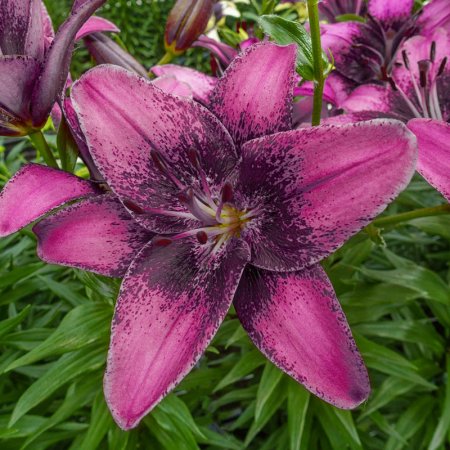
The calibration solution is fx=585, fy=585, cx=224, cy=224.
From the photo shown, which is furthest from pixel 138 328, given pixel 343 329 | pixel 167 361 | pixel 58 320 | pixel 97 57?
pixel 58 320

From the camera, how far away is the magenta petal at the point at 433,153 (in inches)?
14.3

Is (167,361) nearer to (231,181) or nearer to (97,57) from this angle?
(231,181)

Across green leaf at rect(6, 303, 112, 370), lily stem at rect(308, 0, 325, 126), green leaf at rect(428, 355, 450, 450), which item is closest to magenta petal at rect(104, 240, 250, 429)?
lily stem at rect(308, 0, 325, 126)

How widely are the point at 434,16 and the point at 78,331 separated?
523 millimetres

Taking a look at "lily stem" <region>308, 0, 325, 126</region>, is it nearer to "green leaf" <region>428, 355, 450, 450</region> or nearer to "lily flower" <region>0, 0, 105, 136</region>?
"lily flower" <region>0, 0, 105, 136</region>

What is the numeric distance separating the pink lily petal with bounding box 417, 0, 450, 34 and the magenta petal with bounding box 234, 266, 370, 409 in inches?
15.8

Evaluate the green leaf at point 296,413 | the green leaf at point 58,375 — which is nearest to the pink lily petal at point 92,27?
the green leaf at point 58,375

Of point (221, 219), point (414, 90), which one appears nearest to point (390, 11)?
point (414, 90)

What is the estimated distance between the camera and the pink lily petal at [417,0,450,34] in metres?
0.65

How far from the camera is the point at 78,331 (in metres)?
0.62

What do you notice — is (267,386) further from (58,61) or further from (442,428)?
(58,61)

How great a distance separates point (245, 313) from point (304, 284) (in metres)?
0.05

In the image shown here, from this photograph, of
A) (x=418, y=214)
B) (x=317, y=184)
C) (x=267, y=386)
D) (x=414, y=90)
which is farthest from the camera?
(x=267, y=386)

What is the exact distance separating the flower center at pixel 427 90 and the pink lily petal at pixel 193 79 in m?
0.17
